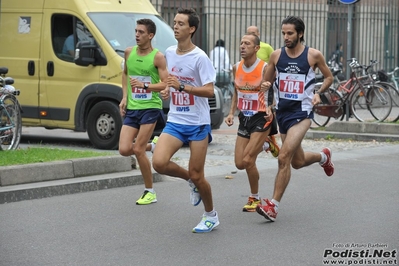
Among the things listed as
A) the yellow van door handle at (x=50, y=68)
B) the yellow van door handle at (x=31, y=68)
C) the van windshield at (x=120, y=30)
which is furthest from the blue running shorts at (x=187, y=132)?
the yellow van door handle at (x=31, y=68)

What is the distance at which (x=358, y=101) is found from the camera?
16984 mm

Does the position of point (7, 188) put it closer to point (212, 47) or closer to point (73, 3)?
point (73, 3)

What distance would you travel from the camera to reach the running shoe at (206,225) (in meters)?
7.67

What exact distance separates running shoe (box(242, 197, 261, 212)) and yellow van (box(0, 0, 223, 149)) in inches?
208

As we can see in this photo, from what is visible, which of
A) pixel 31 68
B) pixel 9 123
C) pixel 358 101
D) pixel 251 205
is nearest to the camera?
pixel 251 205

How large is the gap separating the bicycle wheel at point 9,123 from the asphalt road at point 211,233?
2551mm

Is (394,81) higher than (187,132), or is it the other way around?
(394,81)

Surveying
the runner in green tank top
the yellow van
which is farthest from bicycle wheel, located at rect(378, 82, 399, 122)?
the runner in green tank top

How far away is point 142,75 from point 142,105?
1.03 feet

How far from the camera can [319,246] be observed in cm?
706

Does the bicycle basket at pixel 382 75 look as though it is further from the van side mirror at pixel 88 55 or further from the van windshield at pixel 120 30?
the van side mirror at pixel 88 55

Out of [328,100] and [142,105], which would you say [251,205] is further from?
[328,100]

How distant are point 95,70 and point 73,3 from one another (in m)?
1.13

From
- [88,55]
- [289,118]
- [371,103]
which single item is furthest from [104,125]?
[289,118]
